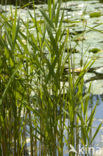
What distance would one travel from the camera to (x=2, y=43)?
108 centimetres

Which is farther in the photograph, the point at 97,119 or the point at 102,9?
the point at 102,9

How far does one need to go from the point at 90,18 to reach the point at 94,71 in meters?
1.86

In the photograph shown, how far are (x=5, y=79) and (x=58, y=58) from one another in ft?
0.71

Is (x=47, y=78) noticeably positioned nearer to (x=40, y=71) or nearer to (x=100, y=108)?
(x=40, y=71)

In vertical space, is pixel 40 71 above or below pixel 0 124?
above

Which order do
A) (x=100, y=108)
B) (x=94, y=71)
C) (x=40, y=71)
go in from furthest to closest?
(x=94, y=71)
(x=100, y=108)
(x=40, y=71)

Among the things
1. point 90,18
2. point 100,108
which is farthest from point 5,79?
point 90,18

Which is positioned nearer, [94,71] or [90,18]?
[94,71]

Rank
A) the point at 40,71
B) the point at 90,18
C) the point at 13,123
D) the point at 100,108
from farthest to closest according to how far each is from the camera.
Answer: the point at 90,18 < the point at 100,108 < the point at 13,123 < the point at 40,71

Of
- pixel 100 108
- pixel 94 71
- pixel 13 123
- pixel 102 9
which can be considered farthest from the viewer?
pixel 102 9

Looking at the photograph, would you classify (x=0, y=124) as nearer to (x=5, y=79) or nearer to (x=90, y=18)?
(x=5, y=79)

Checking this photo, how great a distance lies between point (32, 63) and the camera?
1.12 meters

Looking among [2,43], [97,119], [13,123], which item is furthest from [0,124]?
[97,119]

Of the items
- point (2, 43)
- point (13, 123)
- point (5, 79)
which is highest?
point (2, 43)
